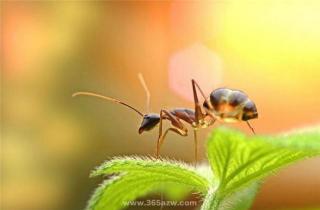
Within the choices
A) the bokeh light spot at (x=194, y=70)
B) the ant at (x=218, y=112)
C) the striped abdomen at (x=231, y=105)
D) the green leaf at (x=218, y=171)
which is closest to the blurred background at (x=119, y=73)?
the bokeh light spot at (x=194, y=70)

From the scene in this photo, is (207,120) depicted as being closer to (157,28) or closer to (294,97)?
(294,97)

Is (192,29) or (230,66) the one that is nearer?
(230,66)

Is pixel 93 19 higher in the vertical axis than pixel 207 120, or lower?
higher

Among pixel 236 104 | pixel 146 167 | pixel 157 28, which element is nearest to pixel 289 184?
pixel 157 28

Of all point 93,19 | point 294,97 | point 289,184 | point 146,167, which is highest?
point 93,19

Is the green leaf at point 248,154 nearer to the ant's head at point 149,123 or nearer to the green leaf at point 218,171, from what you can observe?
the green leaf at point 218,171

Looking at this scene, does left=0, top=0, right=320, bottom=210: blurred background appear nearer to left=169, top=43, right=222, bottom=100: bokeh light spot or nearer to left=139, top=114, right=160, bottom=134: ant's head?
left=169, top=43, right=222, bottom=100: bokeh light spot
